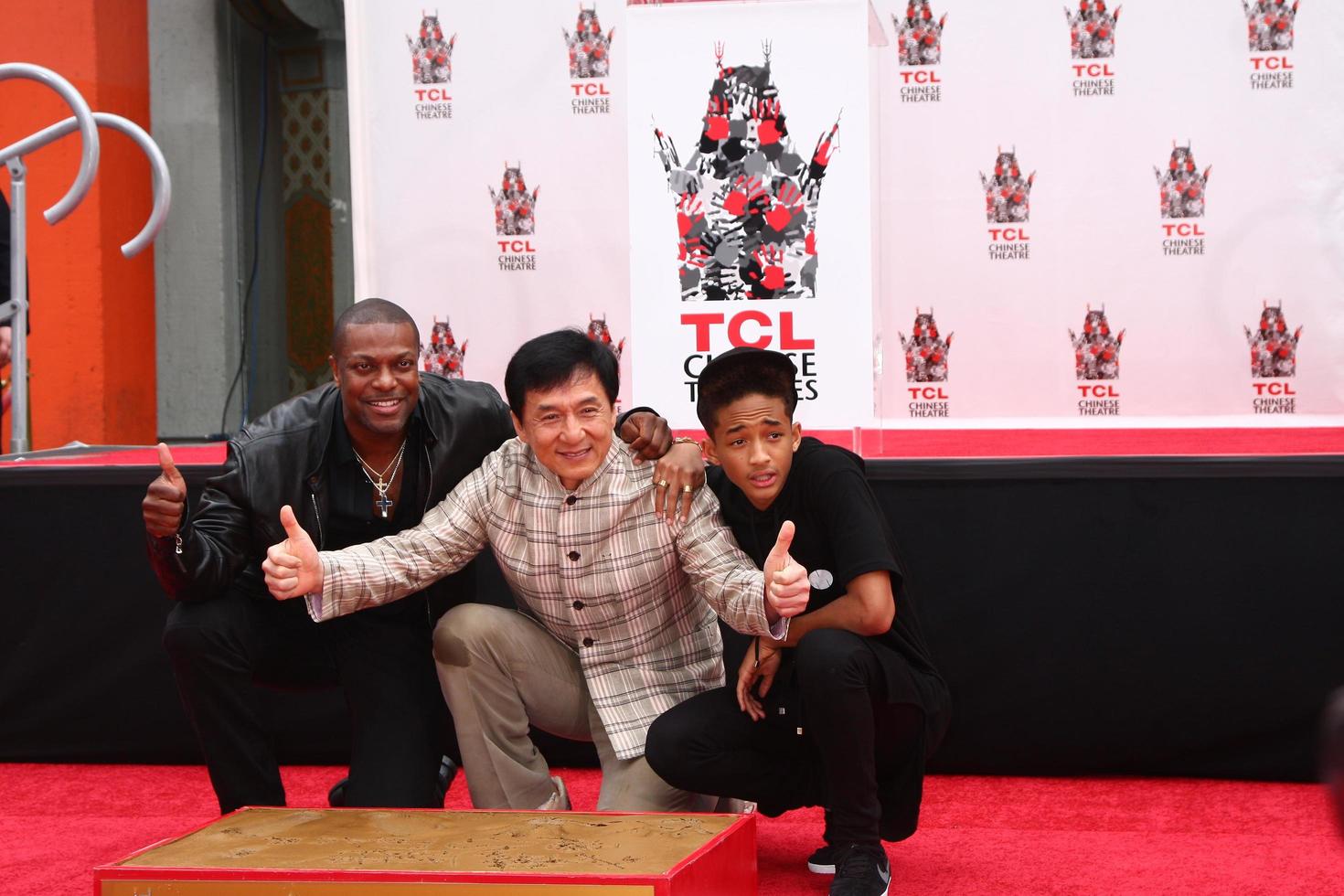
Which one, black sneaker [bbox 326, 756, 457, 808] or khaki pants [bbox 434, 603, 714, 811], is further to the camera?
black sneaker [bbox 326, 756, 457, 808]

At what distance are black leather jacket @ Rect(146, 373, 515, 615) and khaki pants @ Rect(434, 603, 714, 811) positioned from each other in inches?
10.0

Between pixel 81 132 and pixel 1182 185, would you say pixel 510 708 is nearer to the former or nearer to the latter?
pixel 81 132

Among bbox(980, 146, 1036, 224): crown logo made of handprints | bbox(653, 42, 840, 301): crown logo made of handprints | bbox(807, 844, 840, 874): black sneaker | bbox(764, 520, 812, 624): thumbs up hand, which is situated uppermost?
bbox(980, 146, 1036, 224): crown logo made of handprints

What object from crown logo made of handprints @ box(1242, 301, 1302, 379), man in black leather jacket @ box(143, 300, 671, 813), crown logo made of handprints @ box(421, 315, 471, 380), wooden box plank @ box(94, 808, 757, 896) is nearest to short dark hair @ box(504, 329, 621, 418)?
man in black leather jacket @ box(143, 300, 671, 813)

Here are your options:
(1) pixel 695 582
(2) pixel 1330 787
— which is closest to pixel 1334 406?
(1) pixel 695 582

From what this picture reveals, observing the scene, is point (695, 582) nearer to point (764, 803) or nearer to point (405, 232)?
point (764, 803)

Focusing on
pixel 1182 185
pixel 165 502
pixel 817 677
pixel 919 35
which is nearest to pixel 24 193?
pixel 165 502

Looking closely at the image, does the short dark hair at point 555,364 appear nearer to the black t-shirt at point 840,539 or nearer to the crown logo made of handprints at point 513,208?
the black t-shirt at point 840,539

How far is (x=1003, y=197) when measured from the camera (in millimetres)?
3396

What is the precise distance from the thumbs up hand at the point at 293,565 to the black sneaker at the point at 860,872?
2.64 ft

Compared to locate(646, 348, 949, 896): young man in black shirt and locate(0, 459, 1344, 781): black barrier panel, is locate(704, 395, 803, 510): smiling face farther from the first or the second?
locate(0, 459, 1344, 781): black barrier panel

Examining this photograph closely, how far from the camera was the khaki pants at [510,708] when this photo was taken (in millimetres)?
1931

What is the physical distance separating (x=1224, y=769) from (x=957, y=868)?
0.74 metres

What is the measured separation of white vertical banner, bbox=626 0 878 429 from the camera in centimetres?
234
